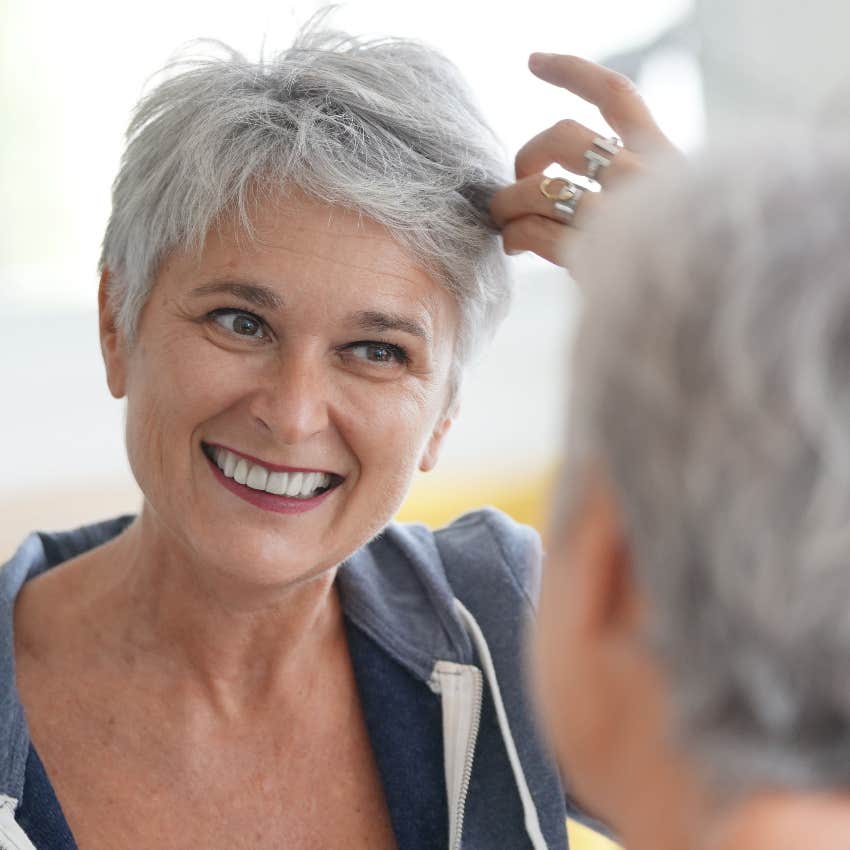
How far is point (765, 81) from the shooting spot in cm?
437

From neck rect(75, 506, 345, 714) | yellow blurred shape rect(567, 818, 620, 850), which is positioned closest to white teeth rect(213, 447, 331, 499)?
neck rect(75, 506, 345, 714)

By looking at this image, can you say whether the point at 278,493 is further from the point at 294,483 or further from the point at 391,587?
the point at 391,587

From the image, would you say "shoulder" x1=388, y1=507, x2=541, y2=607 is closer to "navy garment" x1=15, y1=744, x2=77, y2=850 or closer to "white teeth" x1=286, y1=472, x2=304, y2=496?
"white teeth" x1=286, y1=472, x2=304, y2=496

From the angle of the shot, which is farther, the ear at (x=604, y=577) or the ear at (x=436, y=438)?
the ear at (x=436, y=438)

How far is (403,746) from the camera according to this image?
5.87 ft

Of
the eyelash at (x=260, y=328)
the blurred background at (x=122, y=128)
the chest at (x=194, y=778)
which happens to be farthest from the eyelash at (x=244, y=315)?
the blurred background at (x=122, y=128)

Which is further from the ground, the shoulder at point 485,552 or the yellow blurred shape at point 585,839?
the shoulder at point 485,552

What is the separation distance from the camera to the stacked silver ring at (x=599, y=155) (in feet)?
5.70

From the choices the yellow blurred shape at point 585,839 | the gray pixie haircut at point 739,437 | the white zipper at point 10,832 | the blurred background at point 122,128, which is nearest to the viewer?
the gray pixie haircut at point 739,437

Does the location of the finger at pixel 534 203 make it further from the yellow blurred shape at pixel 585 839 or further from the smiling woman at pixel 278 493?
the yellow blurred shape at pixel 585 839

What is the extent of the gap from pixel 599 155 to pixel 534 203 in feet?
0.35

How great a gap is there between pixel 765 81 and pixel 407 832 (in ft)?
11.0

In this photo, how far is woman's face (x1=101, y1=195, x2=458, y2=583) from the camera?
5.50ft

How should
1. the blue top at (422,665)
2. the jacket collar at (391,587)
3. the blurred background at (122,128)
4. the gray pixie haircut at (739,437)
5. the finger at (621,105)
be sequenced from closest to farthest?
1. the gray pixie haircut at (739,437)
2. the blue top at (422,665)
3. the finger at (621,105)
4. the jacket collar at (391,587)
5. the blurred background at (122,128)
